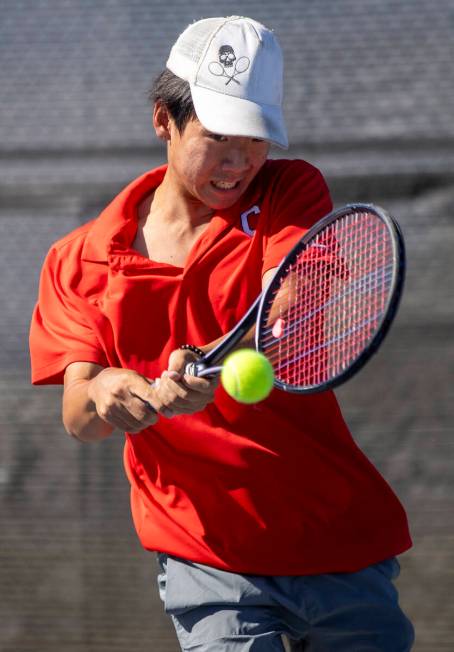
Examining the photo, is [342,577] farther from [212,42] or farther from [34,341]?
[212,42]

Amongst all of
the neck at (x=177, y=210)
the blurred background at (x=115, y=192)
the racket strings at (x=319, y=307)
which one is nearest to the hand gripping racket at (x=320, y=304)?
the racket strings at (x=319, y=307)

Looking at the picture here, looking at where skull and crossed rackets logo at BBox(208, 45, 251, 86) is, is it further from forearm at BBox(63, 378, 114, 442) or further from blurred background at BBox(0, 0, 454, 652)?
blurred background at BBox(0, 0, 454, 652)

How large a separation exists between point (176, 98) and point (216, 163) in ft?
0.58

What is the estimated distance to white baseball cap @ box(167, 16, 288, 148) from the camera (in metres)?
1.88

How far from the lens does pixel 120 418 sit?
187cm

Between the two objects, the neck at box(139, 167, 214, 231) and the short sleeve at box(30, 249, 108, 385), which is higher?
the neck at box(139, 167, 214, 231)

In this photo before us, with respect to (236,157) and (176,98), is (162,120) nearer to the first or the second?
(176,98)

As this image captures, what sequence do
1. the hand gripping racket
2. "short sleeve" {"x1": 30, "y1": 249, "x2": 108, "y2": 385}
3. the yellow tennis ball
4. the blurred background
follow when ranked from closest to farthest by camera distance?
the yellow tennis ball, the hand gripping racket, "short sleeve" {"x1": 30, "y1": 249, "x2": 108, "y2": 385}, the blurred background

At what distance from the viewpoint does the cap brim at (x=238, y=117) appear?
1.87 m

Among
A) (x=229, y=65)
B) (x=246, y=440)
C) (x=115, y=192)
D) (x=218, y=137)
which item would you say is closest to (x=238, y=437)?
(x=246, y=440)

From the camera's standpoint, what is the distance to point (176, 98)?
204 centimetres

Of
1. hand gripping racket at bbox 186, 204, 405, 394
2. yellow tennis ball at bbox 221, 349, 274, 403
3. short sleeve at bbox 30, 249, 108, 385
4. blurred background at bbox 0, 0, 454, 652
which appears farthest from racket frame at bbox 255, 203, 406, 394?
blurred background at bbox 0, 0, 454, 652

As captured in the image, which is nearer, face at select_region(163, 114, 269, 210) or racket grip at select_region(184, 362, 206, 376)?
racket grip at select_region(184, 362, 206, 376)

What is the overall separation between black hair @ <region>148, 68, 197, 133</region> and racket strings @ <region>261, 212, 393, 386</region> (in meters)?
0.32
